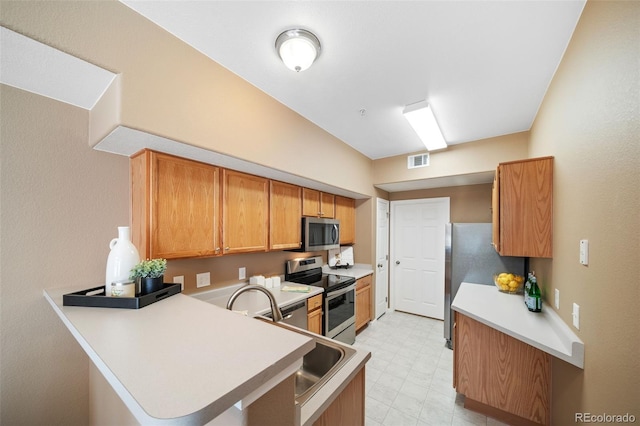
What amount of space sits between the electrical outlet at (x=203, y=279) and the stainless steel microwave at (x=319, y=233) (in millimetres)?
1085

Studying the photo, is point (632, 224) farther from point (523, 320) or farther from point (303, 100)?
point (303, 100)

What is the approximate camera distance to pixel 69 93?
1.45 m

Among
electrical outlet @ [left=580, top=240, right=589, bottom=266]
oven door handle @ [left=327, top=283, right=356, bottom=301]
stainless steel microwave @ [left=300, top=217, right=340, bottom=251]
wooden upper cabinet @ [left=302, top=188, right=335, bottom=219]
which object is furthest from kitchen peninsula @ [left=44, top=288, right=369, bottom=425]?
wooden upper cabinet @ [left=302, top=188, right=335, bottom=219]

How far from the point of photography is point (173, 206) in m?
1.78

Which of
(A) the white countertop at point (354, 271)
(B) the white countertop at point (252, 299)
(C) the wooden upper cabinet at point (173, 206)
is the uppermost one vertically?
(C) the wooden upper cabinet at point (173, 206)

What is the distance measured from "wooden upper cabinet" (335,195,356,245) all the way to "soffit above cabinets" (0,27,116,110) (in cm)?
277

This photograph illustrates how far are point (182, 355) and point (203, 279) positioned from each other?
173 centimetres

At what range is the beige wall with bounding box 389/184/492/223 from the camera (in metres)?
3.73

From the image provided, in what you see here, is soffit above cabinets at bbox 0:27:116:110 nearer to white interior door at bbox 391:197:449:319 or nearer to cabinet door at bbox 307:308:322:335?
cabinet door at bbox 307:308:322:335

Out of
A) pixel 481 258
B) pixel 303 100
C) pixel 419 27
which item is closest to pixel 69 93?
A: pixel 303 100

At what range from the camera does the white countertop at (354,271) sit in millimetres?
3545

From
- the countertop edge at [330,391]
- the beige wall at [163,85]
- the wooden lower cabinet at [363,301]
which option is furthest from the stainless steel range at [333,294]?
the countertop edge at [330,391]

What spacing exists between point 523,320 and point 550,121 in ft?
4.99

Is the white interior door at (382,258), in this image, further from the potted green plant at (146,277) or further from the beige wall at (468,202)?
the potted green plant at (146,277)
